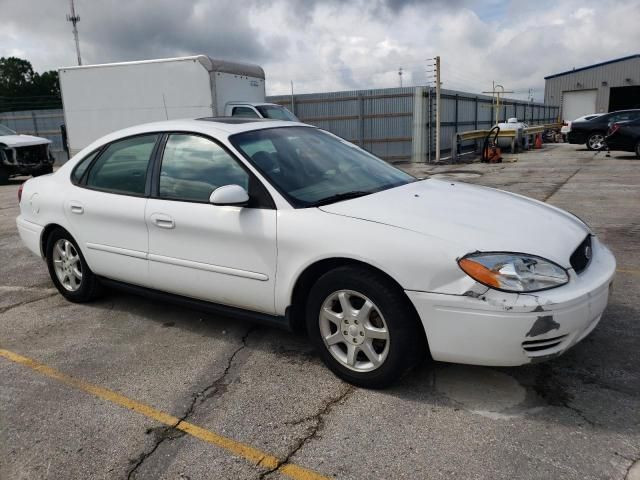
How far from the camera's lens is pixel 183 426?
2.78 meters

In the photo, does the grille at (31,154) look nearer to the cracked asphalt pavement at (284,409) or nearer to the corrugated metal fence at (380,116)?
the corrugated metal fence at (380,116)

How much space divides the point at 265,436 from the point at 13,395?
1.63 meters

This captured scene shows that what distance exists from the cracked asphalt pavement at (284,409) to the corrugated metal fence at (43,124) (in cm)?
2185

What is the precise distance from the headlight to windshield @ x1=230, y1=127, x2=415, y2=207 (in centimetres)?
99

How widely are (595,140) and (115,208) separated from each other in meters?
20.3

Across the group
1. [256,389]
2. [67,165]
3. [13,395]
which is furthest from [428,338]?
[67,165]

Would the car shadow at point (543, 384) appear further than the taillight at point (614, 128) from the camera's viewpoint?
No

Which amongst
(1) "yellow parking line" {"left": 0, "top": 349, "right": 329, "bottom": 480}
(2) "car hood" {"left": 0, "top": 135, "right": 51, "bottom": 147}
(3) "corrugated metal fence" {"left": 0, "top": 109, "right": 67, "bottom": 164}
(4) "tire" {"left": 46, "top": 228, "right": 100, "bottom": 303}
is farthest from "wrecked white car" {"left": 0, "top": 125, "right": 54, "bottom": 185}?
(1) "yellow parking line" {"left": 0, "top": 349, "right": 329, "bottom": 480}

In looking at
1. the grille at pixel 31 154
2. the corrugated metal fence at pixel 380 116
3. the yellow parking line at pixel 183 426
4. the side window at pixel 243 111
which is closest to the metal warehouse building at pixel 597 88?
the corrugated metal fence at pixel 380 116

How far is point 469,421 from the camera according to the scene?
8.89 feet

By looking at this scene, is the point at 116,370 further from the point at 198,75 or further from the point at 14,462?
the point at 198,75

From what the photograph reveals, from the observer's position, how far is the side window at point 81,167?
4.43m

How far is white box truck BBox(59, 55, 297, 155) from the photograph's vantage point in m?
12.4

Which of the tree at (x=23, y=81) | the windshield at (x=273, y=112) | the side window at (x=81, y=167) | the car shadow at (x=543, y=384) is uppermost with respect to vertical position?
the tree at (x=23, y=81)
